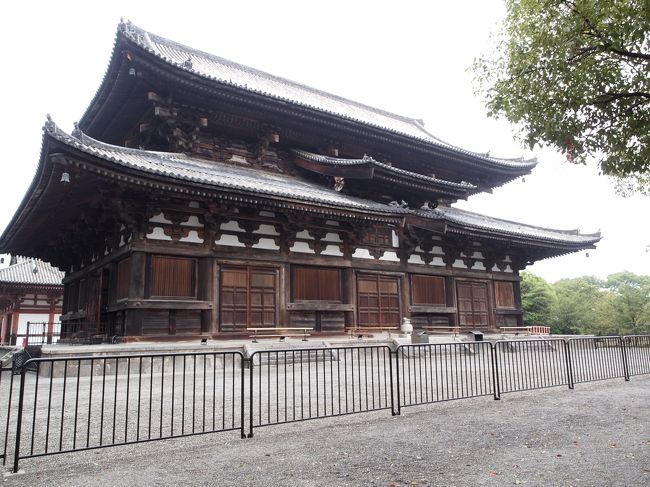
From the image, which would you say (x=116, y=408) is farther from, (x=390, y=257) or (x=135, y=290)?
(x=390, y=257)

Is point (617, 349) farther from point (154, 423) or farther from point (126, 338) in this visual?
point (126, 338)

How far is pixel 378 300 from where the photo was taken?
57.9 feet

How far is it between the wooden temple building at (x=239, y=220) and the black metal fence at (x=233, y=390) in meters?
2.77

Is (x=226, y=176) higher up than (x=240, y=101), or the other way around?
(x=240, y=101)

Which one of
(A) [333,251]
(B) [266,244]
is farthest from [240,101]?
(A) [333,251]

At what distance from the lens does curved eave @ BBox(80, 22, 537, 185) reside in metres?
13.6

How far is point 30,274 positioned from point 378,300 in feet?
84.3

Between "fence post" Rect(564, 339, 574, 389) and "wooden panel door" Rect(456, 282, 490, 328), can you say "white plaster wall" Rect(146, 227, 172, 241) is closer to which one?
"fence post" Rect(564, 339, 574, 389)

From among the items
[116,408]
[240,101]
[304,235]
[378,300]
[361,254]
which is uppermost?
[240,101]

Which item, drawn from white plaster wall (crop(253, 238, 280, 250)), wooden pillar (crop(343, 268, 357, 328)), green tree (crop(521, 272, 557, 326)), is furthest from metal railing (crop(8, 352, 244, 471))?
green tree (crop(521, 272, 557, 326))

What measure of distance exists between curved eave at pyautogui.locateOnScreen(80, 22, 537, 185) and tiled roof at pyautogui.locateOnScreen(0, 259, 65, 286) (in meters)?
16.0

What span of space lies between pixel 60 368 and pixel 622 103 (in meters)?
12.5

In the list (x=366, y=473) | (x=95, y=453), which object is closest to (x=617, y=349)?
(x=366, y=473)

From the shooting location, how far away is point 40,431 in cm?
619
